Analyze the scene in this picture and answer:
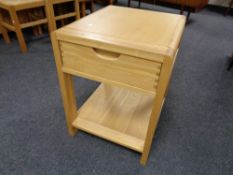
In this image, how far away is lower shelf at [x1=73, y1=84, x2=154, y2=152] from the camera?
0.89 m

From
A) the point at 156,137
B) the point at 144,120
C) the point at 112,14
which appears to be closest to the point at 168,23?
the point at 112,14

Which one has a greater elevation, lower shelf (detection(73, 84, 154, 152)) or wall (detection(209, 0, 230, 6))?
wall (detection(209, 0, 230, 6))

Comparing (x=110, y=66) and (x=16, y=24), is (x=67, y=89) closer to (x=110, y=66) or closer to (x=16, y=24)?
(x=110, y=66)

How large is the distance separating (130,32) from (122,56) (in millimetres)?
129

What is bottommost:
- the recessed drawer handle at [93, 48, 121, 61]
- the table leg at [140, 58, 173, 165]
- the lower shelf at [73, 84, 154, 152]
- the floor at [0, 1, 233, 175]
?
the floor at [0, 1, 233, 175]

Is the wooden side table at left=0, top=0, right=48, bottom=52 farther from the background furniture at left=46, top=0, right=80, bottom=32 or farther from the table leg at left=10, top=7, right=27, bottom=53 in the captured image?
the background furniture at left=46, top=0, right=80, bottom=32

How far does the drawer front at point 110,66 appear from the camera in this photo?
58 cm

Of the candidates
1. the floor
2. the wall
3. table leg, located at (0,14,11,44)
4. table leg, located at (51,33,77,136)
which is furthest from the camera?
the wall

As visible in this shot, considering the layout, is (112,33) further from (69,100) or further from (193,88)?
(193,88)

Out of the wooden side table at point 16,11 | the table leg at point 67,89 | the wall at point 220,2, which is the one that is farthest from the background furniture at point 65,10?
the wall at point 220,2

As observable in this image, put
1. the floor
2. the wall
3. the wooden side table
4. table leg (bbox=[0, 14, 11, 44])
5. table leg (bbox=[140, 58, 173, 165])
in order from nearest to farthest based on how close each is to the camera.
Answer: table leg (bbox=[140, 58, 173, 165]) → the floor → the wooden side table → table leg (bbox=[0, 14, 11, 44]) → the wall

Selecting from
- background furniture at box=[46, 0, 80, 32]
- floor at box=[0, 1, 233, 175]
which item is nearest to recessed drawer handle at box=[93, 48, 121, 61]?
floor at box=[0, 1, 233, 175]

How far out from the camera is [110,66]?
635 millimetres

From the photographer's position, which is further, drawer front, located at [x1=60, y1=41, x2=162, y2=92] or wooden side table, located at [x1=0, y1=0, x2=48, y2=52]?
wooden side table, located at [x1=0, y1=0, x2=48, y2=52]
